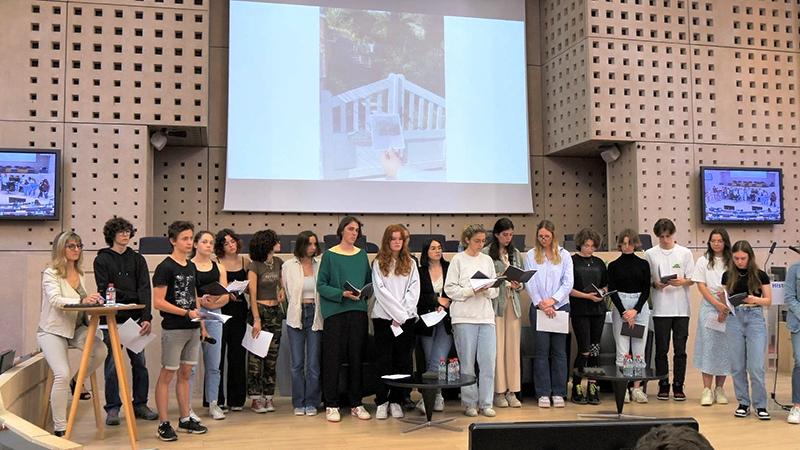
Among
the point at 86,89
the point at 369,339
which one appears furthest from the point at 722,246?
the point at 86,89

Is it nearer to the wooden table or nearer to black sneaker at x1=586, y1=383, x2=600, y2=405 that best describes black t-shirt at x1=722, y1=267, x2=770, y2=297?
black sneaker at x1=586, y1=383, x2=600, y2=405

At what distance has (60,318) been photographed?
15.5 feet

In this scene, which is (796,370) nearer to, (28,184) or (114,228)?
(114,228)

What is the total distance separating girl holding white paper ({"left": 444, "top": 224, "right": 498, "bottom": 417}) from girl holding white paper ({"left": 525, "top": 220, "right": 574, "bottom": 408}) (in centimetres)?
50

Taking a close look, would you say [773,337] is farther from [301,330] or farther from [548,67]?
[548,67]

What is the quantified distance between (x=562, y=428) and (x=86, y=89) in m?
8.86

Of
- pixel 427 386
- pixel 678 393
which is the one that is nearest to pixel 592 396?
pixel 678 393

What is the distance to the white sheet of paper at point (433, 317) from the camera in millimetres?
5641

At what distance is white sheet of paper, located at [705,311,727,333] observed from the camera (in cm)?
596

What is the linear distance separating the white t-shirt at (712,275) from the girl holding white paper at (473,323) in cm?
187

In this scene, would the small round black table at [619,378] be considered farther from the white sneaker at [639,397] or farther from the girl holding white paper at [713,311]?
the girl holding white paper at [713,311]

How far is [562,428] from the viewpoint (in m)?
1.66

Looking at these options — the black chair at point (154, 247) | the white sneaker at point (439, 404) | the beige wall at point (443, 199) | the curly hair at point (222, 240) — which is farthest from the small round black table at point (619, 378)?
the beige wall at point (443, 199)

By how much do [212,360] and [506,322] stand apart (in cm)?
252
